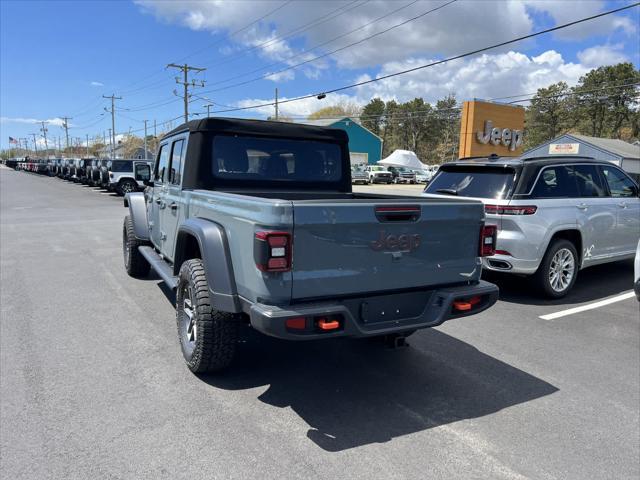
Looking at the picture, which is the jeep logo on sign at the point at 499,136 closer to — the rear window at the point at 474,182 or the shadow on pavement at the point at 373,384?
the rear window at the point at 474,182

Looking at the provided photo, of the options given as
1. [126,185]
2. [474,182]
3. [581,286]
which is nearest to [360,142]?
[126,185]

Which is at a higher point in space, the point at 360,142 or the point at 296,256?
the point at 360,142

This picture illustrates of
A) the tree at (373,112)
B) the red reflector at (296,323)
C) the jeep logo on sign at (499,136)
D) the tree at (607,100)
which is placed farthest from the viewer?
the tree at (373,112)

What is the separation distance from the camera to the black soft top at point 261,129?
448cm

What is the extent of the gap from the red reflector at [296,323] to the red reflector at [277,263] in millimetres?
325

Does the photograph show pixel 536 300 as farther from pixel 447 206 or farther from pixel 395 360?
pixel 447 206

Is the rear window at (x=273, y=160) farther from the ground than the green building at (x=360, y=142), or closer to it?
closer to it

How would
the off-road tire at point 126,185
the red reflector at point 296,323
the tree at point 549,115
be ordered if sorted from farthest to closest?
the tree at point 549,115
the off-road tire at point 126,185
the red reflector at point 296,323

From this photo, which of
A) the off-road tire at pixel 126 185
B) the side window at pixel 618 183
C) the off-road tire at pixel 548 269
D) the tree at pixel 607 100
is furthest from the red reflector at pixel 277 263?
the tree at pixel 607 100

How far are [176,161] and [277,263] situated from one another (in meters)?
2.70

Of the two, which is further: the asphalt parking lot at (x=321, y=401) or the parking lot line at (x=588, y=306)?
the parking lot line at (x=588, y=306)

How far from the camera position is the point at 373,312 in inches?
129

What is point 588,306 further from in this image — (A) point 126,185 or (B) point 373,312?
(A) point 126,185

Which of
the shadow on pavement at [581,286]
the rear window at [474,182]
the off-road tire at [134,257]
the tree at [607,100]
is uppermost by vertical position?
the tree at [607,100]
